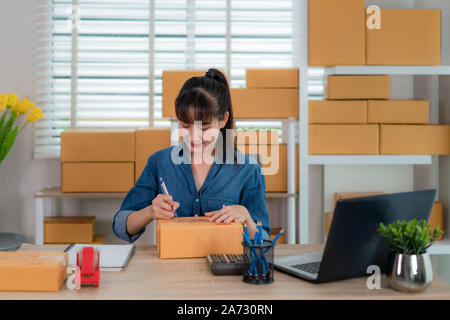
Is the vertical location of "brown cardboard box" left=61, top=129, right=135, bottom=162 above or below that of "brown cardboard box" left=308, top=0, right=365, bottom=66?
below

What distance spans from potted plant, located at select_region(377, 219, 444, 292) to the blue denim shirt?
69 cm

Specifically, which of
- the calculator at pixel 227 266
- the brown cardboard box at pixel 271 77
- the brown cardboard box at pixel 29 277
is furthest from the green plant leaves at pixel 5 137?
the calculator at pixel 227 266

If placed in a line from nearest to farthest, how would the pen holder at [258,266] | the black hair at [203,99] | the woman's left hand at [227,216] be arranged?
the pen holder at [258,266] → the woman's left hand at [227,216] → the black hair at [203,99]

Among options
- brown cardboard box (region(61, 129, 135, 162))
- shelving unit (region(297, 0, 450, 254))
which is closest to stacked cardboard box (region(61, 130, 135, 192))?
brown cardboard box (region(61, 129, 135, 162))

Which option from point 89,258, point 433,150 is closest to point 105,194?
point 89,258

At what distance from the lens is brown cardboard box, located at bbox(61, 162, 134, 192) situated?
2783 mm

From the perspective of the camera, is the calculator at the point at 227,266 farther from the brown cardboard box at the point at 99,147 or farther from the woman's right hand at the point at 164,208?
the brown cardboard box at the point at 99,147

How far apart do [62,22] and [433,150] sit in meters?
2.46

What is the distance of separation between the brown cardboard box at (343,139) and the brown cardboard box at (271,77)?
0.97 ft

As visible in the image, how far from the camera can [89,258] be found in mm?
1078

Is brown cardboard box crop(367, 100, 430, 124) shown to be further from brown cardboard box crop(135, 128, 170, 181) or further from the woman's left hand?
the woman's left hand

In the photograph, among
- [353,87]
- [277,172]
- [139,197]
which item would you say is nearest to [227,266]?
[139,197]

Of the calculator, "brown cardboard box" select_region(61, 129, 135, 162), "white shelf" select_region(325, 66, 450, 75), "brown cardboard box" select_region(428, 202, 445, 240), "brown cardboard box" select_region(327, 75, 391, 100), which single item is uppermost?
"white shelf" select_region(325, 66, 450, 75)

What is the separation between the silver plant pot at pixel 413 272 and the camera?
103 centimetres
